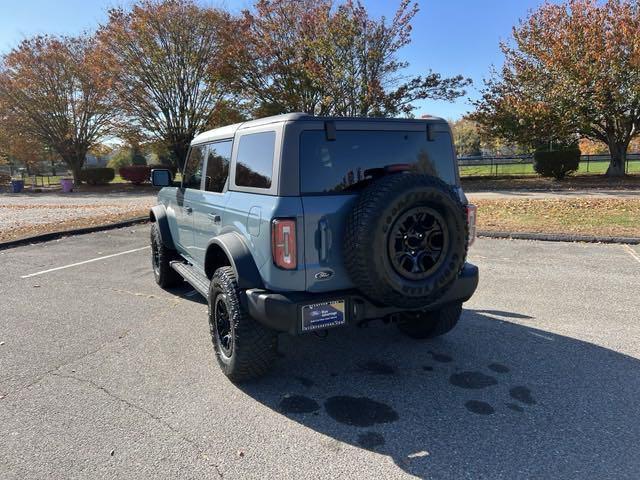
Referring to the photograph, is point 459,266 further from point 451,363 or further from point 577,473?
point 577,473

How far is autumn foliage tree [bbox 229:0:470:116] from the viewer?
19562mm

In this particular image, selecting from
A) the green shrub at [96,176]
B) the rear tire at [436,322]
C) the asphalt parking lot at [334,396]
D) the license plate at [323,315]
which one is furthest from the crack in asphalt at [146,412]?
the green shrub at [96,176]

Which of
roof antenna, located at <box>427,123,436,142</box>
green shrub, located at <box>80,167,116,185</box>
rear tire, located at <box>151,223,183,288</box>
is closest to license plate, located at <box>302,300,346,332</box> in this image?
roof antenna, located at <box>427,123,436,142</box>

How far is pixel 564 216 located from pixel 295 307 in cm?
945

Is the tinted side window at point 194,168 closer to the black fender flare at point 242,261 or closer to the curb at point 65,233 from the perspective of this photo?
the black fender flare at point 242,261

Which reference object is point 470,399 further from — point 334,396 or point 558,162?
point 558,162

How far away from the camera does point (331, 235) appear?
9.89 feet

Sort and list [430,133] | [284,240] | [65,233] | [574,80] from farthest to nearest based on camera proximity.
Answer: [574,80] → [65,233] → [430,133] → [284,240]

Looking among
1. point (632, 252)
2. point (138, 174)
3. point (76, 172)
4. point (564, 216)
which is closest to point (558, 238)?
point (632, 252)

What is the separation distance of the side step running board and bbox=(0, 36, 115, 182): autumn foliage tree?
79.7ft

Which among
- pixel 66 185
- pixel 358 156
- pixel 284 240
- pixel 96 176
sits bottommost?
pixel 284 240

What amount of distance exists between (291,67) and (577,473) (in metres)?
21.3

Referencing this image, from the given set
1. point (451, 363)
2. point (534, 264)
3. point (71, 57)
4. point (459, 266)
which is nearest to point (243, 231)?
point (459, 266)

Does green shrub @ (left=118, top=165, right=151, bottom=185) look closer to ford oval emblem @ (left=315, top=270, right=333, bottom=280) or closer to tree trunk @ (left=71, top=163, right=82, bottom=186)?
tree trunk @ (left=71, top=163, right=82, bottom=186)
